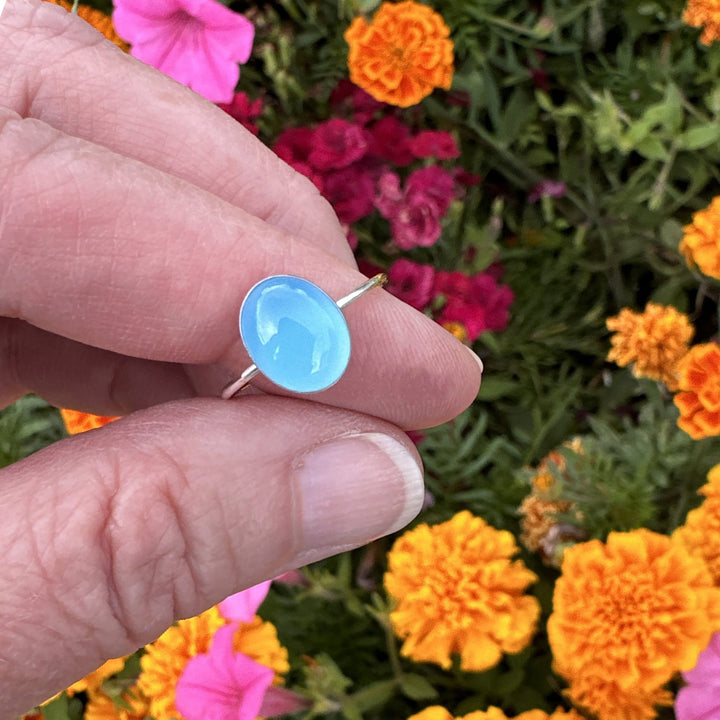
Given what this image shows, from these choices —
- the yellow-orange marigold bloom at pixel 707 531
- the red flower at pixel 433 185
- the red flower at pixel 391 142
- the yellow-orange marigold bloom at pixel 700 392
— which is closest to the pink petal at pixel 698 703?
the yellow-orange marigold bloom at pixel 707 531

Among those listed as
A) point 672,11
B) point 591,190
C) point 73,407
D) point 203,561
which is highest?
point 672,11

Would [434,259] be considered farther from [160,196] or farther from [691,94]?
[160,196]

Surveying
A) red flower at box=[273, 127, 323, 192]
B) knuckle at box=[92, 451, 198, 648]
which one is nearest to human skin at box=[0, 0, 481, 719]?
knuckle at box=[92, 451, 198, 648]

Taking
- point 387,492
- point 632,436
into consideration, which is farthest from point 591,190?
point 387,492

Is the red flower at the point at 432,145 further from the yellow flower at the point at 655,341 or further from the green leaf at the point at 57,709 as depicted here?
the green leaf at the point at 57,709

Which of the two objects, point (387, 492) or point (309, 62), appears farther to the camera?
point (309, 62)

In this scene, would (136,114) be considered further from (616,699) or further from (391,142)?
(616,699)
